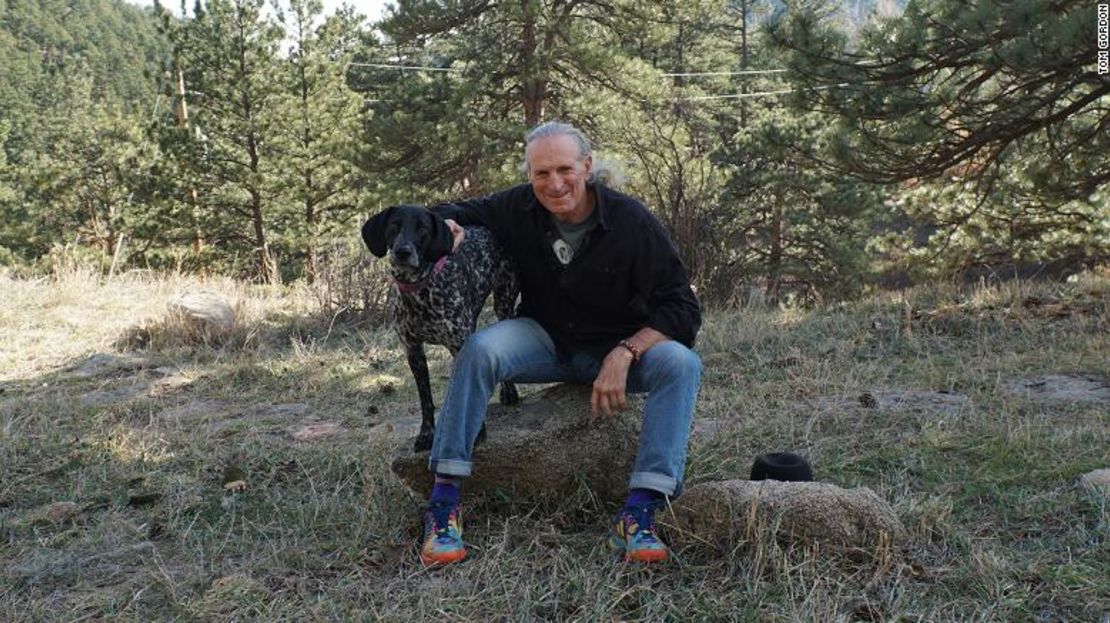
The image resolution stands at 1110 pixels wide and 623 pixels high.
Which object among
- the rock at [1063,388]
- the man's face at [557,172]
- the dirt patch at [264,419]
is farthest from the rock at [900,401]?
the dirt patch at [264,419]

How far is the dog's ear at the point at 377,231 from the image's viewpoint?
2.58 metres

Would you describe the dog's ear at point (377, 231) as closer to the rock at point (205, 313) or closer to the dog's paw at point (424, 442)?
the dog's paw at point (424, 442)

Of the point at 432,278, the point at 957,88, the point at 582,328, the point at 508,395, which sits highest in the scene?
the point at 957,88

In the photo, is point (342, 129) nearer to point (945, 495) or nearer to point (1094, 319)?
point (1094, 319)

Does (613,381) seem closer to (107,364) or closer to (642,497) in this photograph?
(642,497)

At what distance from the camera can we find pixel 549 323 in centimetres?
280

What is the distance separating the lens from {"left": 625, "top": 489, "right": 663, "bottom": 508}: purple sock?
241 centimetres

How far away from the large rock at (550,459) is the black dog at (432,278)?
109 millimetres

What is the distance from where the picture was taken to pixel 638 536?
2355mm

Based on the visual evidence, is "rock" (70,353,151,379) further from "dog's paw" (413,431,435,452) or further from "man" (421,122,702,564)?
"man" (421,122,702,564)

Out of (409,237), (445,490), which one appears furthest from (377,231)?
(445,490)

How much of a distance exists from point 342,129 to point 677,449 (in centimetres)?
1686

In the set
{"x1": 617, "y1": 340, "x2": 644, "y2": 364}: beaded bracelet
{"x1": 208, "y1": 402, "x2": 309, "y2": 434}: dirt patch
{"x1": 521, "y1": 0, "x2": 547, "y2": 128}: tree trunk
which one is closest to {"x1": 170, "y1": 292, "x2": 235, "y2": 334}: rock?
{"x1": 208, "y1": 402, "x2": 309, "y2": 434}: dirt patch

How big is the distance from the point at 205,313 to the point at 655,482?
4.96 m
